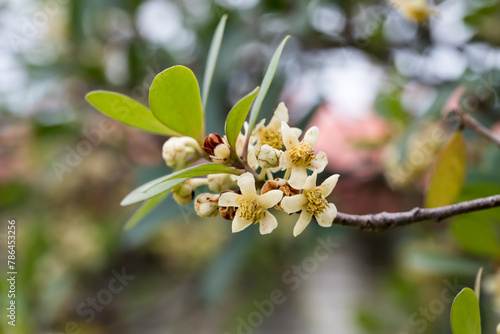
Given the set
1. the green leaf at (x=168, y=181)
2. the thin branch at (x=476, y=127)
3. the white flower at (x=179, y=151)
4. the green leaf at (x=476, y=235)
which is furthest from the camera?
the green leaf at (x=476, y=235)

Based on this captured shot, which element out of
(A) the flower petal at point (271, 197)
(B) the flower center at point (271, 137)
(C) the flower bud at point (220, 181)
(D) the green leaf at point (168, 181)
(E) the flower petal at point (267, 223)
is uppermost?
(D) the green leaf at point (168, 181)

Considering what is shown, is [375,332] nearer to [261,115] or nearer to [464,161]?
[261,115]

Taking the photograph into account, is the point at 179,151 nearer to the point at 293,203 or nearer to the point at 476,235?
the point at 293,203

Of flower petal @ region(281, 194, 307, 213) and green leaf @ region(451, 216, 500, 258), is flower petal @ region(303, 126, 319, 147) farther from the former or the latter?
green leaf @ region(451, 216, 500, 258)

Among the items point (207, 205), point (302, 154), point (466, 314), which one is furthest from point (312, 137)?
point (466, 314)

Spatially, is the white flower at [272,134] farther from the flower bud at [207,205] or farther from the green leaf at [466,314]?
the green leaf at [466,314]

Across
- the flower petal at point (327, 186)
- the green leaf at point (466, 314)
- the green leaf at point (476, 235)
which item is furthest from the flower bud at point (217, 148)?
the green leaf at point (476, 235)

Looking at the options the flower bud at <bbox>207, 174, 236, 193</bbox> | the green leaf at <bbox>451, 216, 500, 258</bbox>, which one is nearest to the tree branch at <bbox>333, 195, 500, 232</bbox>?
the flower bud at <bbox>207, 174, 236, 193</bbox>
